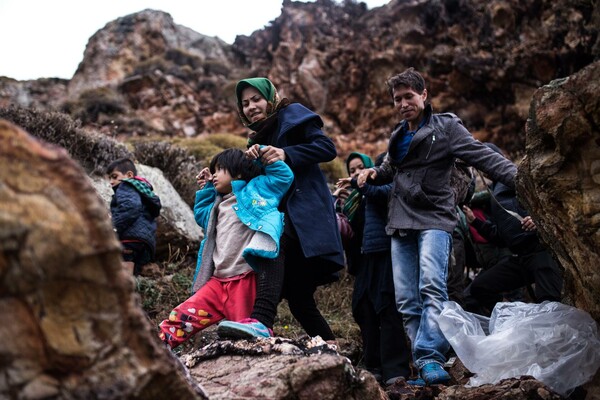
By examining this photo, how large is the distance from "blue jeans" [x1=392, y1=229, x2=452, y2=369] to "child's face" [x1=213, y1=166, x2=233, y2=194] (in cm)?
109

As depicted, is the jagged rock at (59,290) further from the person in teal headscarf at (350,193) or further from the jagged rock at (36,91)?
the jagged rock at (36,91)

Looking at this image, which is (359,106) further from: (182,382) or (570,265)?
(182,382)

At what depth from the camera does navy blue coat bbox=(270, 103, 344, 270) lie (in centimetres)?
316

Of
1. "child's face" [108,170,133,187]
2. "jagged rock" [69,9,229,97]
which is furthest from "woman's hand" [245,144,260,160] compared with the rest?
"jagged rock" [69,9,229,97]

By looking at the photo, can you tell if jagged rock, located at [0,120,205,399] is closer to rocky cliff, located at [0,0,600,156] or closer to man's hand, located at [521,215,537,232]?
man's hand, located at [521,215,537,232]

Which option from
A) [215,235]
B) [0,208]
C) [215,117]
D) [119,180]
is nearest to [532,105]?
[215,235]

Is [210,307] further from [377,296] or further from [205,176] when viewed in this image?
[377,296]

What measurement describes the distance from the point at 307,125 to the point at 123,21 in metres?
20.9

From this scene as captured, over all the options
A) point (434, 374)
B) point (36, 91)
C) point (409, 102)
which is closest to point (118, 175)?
point (409, 102)

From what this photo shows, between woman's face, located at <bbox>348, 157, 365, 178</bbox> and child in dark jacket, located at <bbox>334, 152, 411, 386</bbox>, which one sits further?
woman's face, located at <bbox>348, 157, 365, 178</bbox>

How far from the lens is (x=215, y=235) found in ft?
10.8

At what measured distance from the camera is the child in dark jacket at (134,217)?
455 centimetres

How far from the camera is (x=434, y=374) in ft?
9.33

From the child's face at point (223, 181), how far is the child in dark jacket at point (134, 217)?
1.45m
